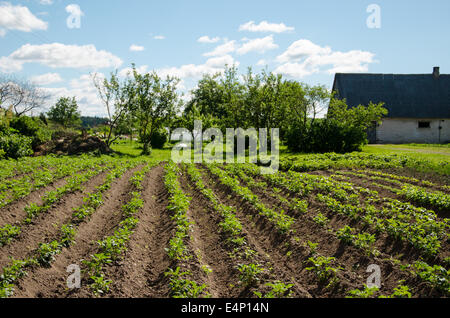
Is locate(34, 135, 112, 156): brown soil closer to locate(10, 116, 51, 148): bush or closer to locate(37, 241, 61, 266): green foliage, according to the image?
locate(10, 116, 51, 148): bush

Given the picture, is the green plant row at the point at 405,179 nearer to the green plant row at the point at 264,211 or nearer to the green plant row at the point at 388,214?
the green plant row at the point at 388,214

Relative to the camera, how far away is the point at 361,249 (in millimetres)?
6621

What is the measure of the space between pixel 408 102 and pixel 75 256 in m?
31.8

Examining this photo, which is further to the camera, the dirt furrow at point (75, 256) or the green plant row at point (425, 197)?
the green plant row at point (425, 197)

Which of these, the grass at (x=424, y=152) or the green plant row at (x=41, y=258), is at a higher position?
the grass at (x=424, y=152)

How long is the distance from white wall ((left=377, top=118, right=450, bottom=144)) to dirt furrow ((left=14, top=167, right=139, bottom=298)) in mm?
26605

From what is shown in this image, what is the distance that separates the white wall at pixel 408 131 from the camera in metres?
30.4

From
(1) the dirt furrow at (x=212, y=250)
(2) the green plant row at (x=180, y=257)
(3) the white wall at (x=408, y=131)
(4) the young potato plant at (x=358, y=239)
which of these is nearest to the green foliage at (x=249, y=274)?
(1) the dirt furrow at (x=212, y=250)

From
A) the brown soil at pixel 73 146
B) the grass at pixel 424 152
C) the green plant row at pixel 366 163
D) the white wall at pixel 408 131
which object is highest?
the white wall at pixel 408 131

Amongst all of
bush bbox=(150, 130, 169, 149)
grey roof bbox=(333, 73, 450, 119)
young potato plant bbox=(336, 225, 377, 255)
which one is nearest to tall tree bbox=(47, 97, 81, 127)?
bush bbox=(150, 130, 169, 149)

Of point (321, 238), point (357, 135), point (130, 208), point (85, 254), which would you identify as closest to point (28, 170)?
point (130, 208)

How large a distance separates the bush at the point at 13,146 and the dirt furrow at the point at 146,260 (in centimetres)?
1262

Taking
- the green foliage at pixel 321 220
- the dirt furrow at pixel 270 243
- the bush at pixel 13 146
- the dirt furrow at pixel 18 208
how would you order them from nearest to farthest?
1. the dirt furrow at pixel 270 243
2. the green foliage at pixel 321 220
3. the dirt furrow at pixel 18 208
4. the bush at pixel 13 146
